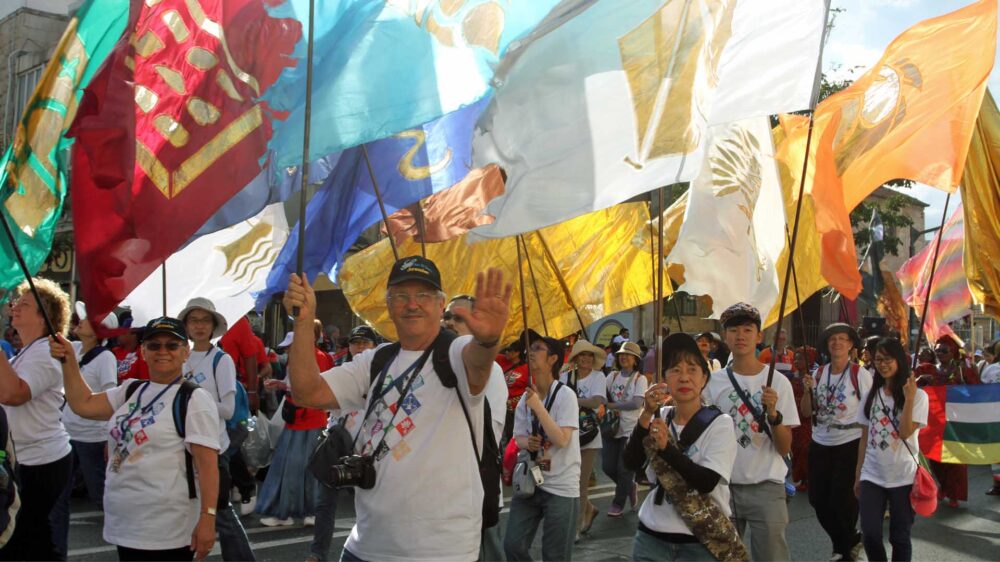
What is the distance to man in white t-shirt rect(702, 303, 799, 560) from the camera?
18.1 ft

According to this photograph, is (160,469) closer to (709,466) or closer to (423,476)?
(423,476)

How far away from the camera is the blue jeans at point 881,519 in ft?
21.0

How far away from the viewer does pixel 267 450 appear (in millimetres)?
9492

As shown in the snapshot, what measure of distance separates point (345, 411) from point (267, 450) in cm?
601

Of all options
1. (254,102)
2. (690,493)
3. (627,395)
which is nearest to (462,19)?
(254,102)

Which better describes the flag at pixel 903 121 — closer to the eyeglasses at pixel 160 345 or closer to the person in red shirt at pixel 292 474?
the eyeglasses at pixel 160 345

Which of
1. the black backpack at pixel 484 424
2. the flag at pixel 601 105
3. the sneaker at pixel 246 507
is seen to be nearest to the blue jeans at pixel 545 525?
the flag at pixel 601 105

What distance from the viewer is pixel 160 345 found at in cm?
466

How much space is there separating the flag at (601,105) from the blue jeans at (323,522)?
2.82 metres

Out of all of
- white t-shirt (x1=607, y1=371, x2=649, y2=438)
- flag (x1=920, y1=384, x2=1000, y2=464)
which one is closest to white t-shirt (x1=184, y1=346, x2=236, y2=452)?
white t-shirt (x1=607, y1=371, x2=649, y2=438)

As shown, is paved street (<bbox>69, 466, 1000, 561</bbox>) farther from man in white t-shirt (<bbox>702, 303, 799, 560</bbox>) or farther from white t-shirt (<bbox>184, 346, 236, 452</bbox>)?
man in white t-shirt (<bbox>702, 303, 799, 560</bbox>)

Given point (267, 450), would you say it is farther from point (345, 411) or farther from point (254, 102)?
point (345, 411)

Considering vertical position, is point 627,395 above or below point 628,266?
below

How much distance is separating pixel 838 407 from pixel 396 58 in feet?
14.2
